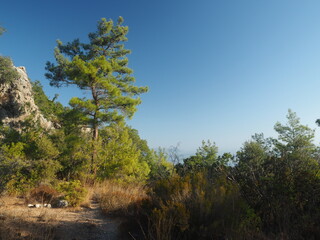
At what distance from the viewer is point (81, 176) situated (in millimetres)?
9000

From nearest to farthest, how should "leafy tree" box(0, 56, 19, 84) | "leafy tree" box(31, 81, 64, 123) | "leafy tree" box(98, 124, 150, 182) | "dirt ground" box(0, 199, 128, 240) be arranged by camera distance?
"dirt ground" box(0, 199, 128, 240) < "leafy tree" box(98, 124, 150, 182) < "leafy tree" box(0, 56, 19, 84) < "leafy tree" box(31, 81, 64, 123)

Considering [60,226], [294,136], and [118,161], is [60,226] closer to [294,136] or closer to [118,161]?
[118,161]

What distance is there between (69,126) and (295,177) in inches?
413

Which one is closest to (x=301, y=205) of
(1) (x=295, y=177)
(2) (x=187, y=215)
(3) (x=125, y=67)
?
(1) (x=295, y=177)

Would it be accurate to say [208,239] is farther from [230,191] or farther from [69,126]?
[69,126]

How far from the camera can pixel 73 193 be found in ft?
18.5

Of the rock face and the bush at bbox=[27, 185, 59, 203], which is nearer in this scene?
the bush at bbox=[27, 185, 59, 203]

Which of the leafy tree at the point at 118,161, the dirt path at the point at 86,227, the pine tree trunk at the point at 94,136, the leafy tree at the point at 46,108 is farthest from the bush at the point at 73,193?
the leafy tree at the point at 46,108

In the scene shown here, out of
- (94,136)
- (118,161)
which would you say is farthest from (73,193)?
(94,136)

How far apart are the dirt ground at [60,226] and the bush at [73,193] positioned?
43 cm

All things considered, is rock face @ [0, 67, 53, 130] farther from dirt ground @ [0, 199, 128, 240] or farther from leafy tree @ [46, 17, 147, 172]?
dirt ground @ [0, 199, 128, 240]

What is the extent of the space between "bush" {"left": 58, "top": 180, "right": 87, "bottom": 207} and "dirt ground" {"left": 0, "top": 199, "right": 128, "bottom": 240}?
432 mm

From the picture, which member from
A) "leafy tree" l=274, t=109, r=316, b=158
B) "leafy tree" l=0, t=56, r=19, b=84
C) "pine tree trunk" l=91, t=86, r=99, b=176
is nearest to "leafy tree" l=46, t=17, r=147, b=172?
"pine tree trunk" l=91, t=86, r=99, b=176

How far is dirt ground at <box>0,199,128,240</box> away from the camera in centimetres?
317
